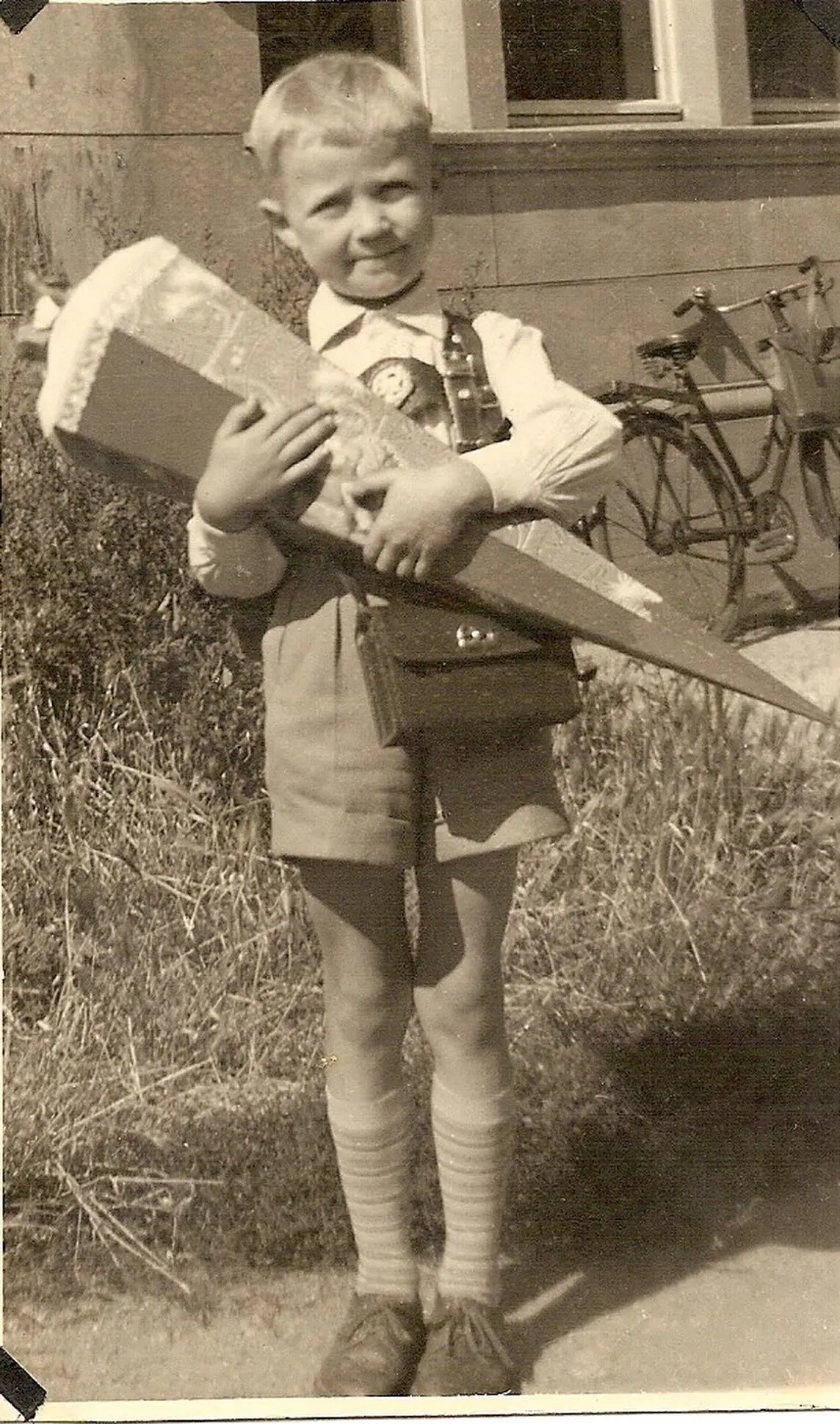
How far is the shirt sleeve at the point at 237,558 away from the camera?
1823 millimetres

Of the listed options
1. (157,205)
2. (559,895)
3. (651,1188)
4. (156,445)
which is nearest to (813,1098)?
(651,1188)

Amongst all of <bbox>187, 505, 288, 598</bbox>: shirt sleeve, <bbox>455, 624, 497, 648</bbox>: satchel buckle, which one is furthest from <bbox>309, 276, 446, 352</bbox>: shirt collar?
<bbox>455, 624, 497, 648</bbox>: satchel buckle

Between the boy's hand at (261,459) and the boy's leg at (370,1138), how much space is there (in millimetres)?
493

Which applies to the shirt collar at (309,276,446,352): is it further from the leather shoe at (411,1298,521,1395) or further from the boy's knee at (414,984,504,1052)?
the leather shoe at (411,1298,521,1395)

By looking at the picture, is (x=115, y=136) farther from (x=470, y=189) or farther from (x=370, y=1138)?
(x=370, y=1138)

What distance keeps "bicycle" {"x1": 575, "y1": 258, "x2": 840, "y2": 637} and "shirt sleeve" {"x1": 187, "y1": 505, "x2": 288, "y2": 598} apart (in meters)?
0.56

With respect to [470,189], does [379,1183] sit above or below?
below

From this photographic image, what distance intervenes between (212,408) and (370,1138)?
102 centimetres

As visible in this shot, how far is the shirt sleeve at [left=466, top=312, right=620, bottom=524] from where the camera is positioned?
1.80 m

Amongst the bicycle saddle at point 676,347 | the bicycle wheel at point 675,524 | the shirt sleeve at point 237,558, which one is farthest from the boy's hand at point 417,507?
the bicycle saddle at point 676,347

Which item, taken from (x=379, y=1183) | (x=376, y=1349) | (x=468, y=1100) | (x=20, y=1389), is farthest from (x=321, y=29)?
(x=20, y=1389)

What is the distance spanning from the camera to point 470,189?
1982 millimetres

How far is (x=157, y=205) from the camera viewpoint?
79.5 inches

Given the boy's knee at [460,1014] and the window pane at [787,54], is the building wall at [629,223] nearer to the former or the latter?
the window pane at [787,54]
